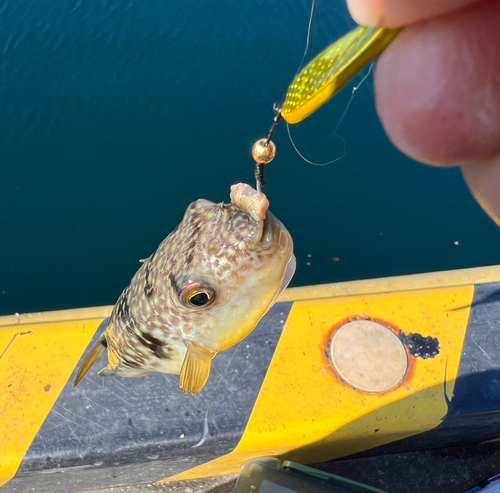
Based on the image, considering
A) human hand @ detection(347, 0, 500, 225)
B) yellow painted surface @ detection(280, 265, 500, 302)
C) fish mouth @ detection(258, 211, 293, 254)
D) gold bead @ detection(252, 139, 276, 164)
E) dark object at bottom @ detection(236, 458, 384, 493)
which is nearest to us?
human hand @ detection(347, 0, 500, 225)

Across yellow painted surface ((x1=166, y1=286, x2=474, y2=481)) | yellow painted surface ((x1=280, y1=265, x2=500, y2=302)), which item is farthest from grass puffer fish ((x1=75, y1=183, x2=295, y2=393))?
yellow painted surface ((x1=280, y1=265, x2=500, y2=302))

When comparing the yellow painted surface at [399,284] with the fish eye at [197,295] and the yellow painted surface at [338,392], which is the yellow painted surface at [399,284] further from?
the fish eye at [197,295]

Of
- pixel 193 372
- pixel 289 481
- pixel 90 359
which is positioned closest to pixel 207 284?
pixel 193 372

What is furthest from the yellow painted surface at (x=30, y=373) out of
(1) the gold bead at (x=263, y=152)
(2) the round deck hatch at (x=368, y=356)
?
(1) the gold bead at (x=263, y=152)

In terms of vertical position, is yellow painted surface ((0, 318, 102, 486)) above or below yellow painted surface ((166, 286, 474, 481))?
above

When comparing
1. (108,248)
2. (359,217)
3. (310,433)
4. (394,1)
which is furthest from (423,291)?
(108,248)

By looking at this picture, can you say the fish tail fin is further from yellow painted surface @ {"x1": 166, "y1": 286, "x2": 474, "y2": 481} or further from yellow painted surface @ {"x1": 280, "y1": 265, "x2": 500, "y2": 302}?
yellow painted surface @ {"x1": 280, "y1": 265, "x2": 500, "y2": 302}

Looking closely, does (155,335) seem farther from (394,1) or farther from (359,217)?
(359,217)
